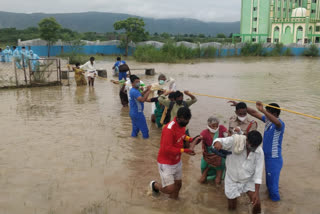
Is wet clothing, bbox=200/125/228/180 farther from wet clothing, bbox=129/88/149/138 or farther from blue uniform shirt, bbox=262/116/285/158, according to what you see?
wet clothing, bbox=129/88/149/138

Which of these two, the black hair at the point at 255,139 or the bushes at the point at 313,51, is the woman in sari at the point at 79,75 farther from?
the bushes at the point at 313,51

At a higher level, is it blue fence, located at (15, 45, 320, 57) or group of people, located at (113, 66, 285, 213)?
blue fence, located at (15, 45, 320, 57)

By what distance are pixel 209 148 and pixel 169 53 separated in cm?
2533

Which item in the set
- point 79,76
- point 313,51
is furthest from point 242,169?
point 313,51

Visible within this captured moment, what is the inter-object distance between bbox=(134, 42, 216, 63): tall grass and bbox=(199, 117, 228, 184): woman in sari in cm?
2335

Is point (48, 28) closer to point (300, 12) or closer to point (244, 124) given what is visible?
point (244, 124)

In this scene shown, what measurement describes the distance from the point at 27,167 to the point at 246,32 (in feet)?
171

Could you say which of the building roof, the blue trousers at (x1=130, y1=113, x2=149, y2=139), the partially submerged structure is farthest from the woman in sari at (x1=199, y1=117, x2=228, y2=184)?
the building roof

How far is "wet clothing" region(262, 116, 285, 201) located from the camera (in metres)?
4.30

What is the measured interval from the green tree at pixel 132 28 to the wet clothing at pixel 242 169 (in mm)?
36332

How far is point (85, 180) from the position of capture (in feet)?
16.6

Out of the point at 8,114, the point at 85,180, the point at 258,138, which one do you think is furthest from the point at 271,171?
the point at 8,114

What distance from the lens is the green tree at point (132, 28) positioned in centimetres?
3856

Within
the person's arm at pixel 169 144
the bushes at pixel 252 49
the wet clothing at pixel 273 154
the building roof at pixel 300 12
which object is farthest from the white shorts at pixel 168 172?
the building roof at pixel 300 12
